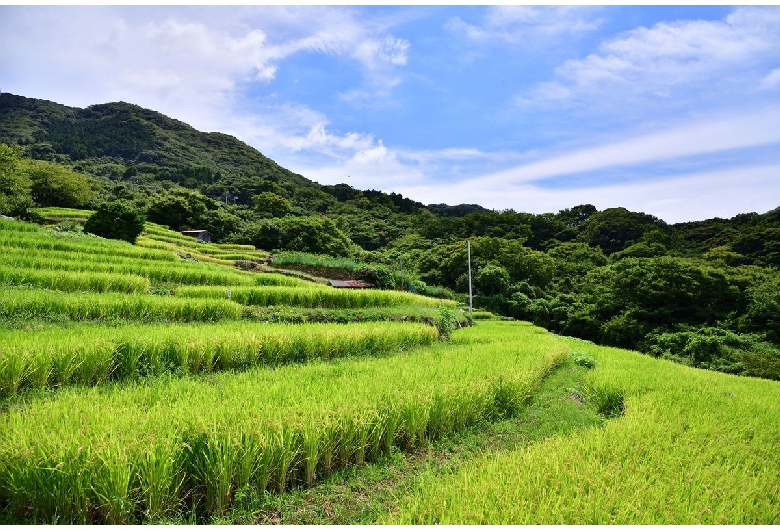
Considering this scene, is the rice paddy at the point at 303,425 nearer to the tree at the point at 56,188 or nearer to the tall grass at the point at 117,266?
the tall grass at the point at 117,266

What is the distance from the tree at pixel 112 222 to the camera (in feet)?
73.4

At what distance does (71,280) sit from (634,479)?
12754 millimetres

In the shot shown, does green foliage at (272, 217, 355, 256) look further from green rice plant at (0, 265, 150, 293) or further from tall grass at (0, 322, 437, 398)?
tall grass at (0, 322, 437, 398)

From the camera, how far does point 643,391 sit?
24.5 feet

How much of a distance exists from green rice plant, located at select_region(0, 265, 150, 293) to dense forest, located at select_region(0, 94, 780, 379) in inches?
543

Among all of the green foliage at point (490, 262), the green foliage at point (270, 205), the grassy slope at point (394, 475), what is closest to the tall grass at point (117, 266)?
the grassy slope at point (394, 475)

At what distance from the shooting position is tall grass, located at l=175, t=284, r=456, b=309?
41.0 feet

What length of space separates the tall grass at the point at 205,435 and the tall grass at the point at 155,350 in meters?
0.71

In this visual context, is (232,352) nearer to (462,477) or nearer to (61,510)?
(61,510)

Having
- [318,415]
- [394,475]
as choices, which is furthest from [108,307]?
[394,475]

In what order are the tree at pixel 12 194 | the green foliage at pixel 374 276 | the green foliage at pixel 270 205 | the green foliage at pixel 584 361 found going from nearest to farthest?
the green foliage at pixel 584 361
the tree at pixel 12 194
the green foliage at pixel 374 276
the green foliage at pixel 270 205

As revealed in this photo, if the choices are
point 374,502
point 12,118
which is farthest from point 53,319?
point 12,118

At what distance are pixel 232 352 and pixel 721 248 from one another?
52827 millimetres

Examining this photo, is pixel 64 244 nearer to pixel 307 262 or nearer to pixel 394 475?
pixel 394 475
